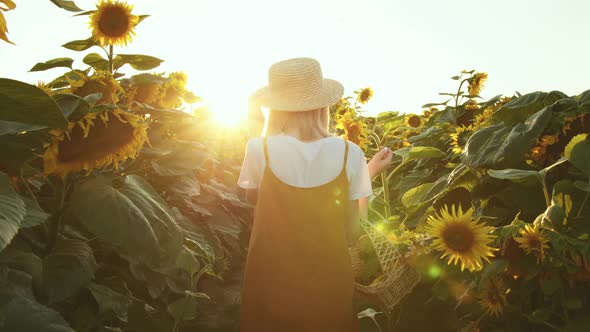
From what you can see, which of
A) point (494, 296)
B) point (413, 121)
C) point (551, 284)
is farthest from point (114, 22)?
point (413, 121)

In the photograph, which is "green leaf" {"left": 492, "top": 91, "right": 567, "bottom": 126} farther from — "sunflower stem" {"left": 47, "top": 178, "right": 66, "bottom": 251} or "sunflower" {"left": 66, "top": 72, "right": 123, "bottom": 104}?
"sunflower stem" {"left": 47, "top": 178, "right": 66, "bottom": 251}

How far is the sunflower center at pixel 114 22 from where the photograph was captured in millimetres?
2709

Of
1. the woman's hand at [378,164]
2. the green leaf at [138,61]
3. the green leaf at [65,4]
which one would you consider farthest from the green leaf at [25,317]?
the woman's hand at [378,164]

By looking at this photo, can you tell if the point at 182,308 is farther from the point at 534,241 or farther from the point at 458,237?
the point at 534,241

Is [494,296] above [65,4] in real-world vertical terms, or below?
below

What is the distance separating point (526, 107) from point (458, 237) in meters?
0.72

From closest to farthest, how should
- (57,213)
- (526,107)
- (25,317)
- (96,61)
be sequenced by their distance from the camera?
1. (25,317)
2. (57,213)
3. (526,107)
4. (96,61)

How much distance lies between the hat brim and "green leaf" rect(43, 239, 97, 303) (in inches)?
47.0

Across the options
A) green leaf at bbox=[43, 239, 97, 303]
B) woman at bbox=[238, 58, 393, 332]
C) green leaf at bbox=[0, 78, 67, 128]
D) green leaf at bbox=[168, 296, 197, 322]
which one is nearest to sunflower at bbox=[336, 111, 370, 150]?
woman at bbox=[238, 58, 393, 332]

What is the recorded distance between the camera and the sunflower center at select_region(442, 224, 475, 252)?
1876mm

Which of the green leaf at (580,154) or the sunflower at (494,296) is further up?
the green leaf at (580,154)

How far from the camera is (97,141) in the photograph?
1.66 m

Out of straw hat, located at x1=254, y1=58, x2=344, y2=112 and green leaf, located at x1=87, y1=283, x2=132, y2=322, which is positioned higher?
straw hat, located at x1=254, y1=58, x2=344, y2=112

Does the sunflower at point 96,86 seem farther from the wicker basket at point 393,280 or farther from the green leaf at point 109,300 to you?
the wicker basket at point 393,280
